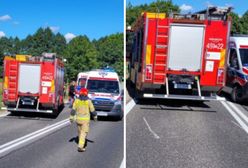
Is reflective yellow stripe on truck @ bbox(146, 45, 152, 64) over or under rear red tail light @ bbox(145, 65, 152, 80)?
over

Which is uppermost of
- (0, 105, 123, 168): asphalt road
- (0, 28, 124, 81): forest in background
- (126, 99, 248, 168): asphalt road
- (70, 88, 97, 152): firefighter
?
(0, 28, 124, 81): forest in background

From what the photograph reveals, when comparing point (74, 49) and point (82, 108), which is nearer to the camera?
point (82, 108)

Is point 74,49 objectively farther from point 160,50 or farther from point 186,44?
point 160,50

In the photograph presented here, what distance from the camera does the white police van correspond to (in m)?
2.46

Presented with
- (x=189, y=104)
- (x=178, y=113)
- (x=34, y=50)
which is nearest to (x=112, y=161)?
(x=34, y=50)

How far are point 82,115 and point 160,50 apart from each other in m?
5.02

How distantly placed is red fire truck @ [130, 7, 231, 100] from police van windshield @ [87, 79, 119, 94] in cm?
354

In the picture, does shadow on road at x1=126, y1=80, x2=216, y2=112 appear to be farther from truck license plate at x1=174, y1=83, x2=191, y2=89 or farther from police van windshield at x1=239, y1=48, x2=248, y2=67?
police van windshield at x1=239, y1=48, x2=248, y2=67

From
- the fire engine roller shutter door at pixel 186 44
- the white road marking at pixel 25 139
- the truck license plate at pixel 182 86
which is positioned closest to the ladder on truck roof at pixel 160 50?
the fire engine roller shutter door at pixel 186 44

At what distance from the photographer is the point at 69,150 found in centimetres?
235

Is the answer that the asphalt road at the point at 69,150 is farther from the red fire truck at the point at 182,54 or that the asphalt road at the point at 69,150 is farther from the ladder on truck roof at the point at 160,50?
the ladder on truck roof at the point at 160,50

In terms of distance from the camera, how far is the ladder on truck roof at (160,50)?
6875 millimetres

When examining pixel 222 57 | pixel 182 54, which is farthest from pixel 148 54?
pixel 222 57

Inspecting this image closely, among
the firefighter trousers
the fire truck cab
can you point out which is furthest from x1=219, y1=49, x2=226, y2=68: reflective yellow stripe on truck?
the firefighter trousers
